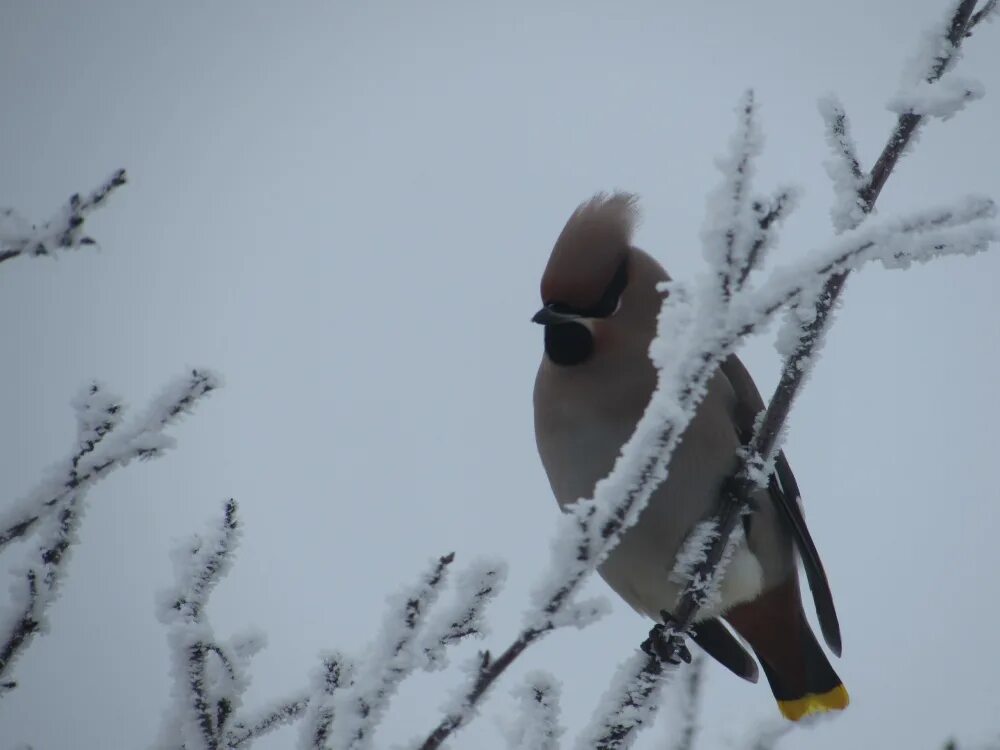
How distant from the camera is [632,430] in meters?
3.15

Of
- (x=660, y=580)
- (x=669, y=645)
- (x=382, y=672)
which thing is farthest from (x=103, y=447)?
(x=660, y=580)

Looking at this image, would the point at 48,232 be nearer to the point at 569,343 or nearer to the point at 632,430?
the point at 632,430

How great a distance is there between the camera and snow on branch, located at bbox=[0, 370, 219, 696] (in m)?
1.41

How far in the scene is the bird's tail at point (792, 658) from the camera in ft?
11.8

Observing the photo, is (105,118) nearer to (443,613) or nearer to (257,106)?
(257,106)

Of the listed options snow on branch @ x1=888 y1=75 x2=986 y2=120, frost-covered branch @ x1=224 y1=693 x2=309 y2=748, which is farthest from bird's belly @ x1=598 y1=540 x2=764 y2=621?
snow on branch @ x1=888 y1=75 x2=986 y2=120

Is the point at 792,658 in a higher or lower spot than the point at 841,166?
lower

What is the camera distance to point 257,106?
186500mm

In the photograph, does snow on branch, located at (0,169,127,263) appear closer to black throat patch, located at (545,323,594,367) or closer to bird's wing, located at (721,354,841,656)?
black throat patch, located at (545,323,594,367)

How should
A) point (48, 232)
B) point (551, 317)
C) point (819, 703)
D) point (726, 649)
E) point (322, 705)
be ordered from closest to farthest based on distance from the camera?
point (48, 232)
point (322, 705)
point (551, 317)
point (819, 703)
point (726, 649)

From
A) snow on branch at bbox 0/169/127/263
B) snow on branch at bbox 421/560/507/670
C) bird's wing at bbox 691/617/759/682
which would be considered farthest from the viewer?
bird's wing at bbox 691/617/759/682

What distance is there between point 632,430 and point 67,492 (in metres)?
1.97

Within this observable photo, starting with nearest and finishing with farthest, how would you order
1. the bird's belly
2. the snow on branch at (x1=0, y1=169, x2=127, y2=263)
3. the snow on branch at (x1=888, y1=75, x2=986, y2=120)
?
the snow on branch at (x1=0, y1=169, x2=127, y2=263) < the snow on branch at (x1=888, y1=75, x2=986, y2=120) < the bird's belly

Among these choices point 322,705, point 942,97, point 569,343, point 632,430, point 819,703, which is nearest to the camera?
point 942,97
